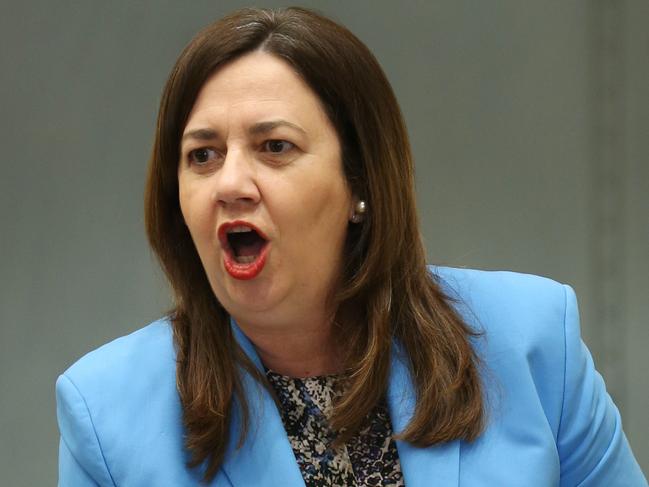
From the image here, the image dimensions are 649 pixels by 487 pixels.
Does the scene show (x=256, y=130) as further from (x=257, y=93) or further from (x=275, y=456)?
(x=275, y=456)

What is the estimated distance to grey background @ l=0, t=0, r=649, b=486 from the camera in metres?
2.89

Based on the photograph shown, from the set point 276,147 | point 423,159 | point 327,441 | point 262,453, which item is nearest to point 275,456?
point 262,453

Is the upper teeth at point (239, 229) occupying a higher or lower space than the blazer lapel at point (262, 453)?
higher

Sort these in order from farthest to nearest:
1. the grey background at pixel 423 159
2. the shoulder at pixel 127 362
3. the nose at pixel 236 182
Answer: the grey background at pixel 423 159 < the shoulder at pixel 127 362 < the nose at pixel 236 182

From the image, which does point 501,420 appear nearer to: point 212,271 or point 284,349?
point 284,349

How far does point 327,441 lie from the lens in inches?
68.0

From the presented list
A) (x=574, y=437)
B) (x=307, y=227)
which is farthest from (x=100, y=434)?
(x=574, y=437)

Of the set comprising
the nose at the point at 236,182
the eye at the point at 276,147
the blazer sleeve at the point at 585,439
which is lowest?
the blazer sleeve at the point at 585,439

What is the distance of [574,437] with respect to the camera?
5.67ft

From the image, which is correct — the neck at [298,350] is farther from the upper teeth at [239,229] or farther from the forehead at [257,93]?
the forehead at [257,93]

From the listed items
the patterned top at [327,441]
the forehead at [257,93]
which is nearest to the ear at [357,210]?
the forehead at [257,93]

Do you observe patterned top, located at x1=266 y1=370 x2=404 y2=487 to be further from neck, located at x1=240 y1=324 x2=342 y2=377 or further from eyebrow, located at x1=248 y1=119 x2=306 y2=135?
eyebrow, located at x1=248 y1=119 x2=306 y2=135

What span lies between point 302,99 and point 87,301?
1464 millimetres

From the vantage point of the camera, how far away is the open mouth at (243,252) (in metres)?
1.58
